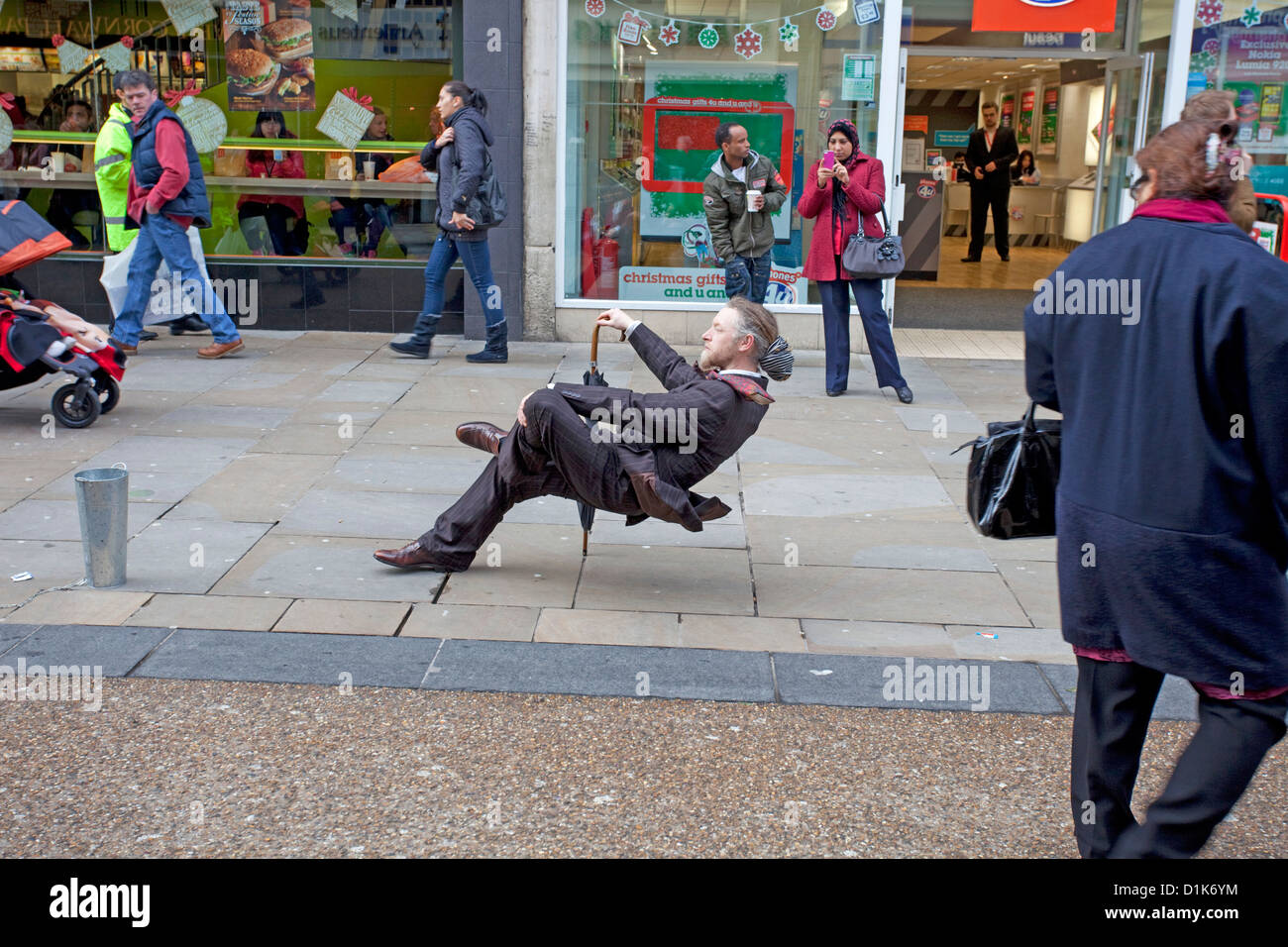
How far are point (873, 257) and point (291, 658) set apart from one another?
210 inches

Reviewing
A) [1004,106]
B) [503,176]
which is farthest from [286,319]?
[1004,106]

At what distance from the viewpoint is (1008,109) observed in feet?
77.2

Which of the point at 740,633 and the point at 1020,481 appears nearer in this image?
the point at 1020,481

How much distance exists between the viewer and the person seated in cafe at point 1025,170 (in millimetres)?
A: 19547

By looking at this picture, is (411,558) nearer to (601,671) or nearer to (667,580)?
(667,580)


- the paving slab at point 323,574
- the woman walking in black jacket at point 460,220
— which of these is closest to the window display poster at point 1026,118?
the woman walking in black jacket at point 460,220

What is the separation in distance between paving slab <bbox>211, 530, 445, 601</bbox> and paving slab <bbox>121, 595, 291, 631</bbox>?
81 mm

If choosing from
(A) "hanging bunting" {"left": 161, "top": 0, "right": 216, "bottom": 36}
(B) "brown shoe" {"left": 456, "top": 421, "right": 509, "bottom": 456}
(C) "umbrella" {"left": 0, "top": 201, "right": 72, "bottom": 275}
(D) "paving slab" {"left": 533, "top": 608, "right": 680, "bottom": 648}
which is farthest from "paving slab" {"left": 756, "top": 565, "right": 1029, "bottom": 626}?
(A) "hanging bunting" {"left": 161, "top": 0, "right": 216, "bottom": 36}

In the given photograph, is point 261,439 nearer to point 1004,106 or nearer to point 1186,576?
point 1186,576

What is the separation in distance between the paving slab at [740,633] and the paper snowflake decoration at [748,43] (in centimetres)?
694

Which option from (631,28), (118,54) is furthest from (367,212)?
(631,28)

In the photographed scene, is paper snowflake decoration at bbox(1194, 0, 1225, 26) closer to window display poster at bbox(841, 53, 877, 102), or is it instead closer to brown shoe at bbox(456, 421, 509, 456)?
window display poster at bbox(841, 53, 877, 102)

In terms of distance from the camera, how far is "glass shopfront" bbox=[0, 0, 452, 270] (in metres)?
11.0
